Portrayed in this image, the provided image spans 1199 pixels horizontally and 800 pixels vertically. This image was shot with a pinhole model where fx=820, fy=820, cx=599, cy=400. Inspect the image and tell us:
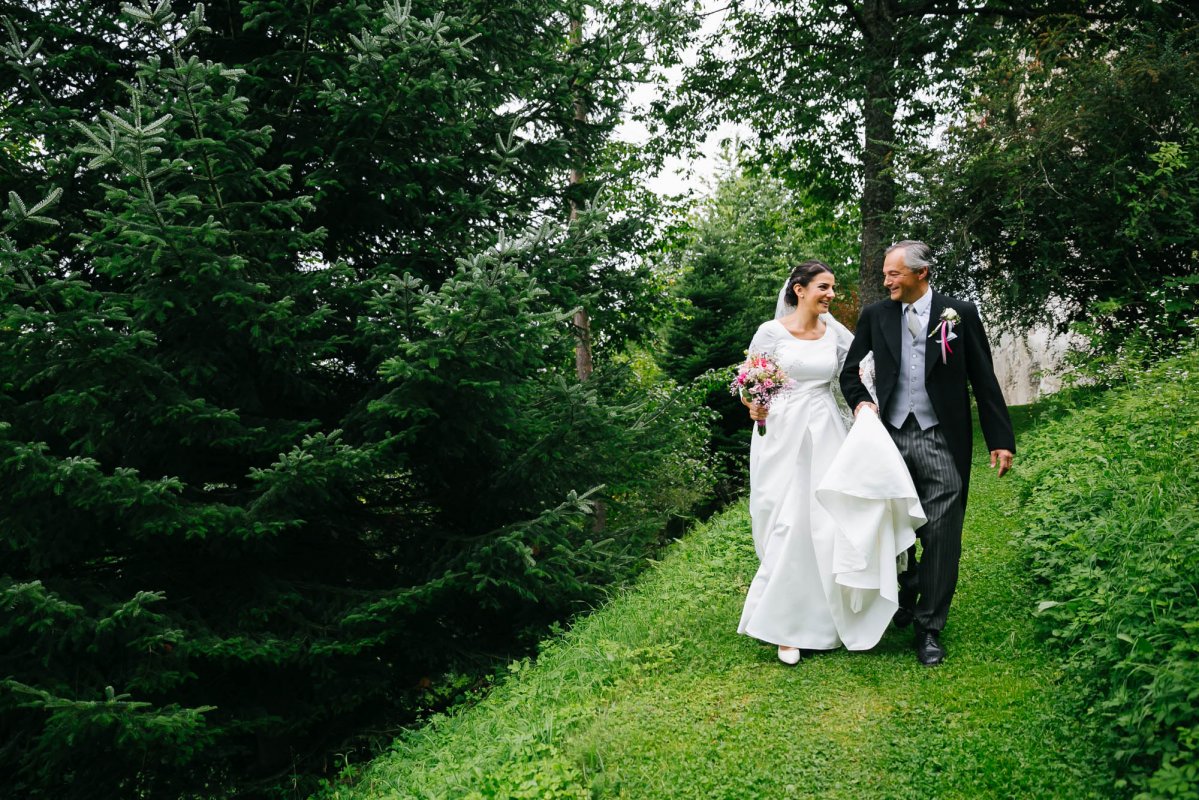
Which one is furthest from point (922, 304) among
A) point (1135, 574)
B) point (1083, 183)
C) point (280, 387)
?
point (1083, 183)

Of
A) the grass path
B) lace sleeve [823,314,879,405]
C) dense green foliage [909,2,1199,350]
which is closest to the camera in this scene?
the grass path

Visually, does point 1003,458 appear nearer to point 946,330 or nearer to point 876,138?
point 946,330

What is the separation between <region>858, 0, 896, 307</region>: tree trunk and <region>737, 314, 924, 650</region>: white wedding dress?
9106 millimetres

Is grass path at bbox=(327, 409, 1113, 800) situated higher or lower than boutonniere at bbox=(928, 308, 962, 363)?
lower

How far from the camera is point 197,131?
5.02 metres

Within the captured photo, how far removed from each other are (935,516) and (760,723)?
1544 mm

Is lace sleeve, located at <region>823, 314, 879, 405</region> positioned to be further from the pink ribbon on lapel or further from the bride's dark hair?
the pink ribbon on lapel

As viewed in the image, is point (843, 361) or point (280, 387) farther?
point (280, 387)

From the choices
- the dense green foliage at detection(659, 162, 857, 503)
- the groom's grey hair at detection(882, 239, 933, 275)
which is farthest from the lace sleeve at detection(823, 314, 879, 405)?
the dense green foliage at detection(659, 162, 857, 503)

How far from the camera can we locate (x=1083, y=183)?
1094cm

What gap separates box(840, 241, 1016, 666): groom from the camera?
4.60 metres

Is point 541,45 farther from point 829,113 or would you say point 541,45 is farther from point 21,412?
point 829,113

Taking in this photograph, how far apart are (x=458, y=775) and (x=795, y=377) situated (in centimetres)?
309

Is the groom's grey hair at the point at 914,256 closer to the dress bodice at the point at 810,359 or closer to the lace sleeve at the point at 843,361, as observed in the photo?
the lace sleeve at the point at 843,361
